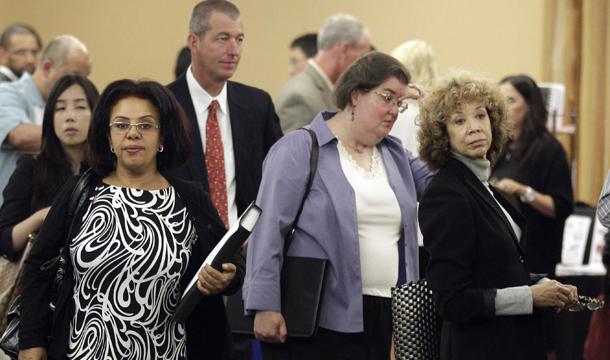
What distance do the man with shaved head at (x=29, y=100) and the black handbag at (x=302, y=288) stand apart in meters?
1.49

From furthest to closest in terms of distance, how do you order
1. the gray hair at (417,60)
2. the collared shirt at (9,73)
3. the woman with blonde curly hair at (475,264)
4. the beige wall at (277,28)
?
the beige wall at (277,28) → the collared shirt at (9,73) → the gray hair at (417,60) → the woman with blonde curly hair at (475,264)

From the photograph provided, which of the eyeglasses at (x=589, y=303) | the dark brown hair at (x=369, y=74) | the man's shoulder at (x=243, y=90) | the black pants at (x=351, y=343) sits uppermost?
the dark brown hair at (x=369, y=74)

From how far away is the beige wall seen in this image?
243 inches

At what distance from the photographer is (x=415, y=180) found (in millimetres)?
2729

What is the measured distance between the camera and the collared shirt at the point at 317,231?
2.33 metres

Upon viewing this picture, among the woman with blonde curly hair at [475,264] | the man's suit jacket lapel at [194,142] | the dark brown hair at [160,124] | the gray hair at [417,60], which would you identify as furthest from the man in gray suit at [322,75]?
the woman with blonde curly hair at [475,264]

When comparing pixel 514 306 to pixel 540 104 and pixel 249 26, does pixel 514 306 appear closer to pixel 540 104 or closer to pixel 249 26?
pixel 540 104

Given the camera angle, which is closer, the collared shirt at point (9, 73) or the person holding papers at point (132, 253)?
the person holding papers at point (132, 253)

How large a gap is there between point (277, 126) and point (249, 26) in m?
3.62

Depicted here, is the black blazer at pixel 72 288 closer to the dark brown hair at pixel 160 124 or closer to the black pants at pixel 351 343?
the dark brown hair at pixel 160 124

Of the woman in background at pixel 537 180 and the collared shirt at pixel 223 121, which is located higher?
the collared shirt at pixel 223 121

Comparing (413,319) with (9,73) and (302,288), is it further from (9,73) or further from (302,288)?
(9,73)

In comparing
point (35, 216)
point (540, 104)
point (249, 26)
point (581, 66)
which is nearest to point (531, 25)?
point (581, 66)

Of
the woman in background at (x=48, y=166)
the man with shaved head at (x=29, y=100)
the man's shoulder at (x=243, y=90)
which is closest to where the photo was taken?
the woman in background at (x=48, y=166)
